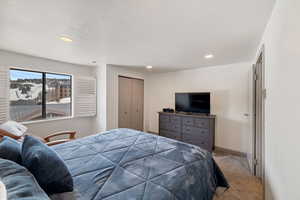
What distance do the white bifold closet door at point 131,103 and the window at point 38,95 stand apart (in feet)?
4.69

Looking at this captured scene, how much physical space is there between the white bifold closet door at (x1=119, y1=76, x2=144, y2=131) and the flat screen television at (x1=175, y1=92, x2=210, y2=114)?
1358 mm

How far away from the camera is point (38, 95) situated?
3.21 m

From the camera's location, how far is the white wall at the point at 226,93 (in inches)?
130

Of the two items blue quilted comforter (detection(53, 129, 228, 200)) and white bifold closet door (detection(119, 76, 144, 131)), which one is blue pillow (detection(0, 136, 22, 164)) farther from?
white bifold closet door (detection(119, 76, 144, 131))

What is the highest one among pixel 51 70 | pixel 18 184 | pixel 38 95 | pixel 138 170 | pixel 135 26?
pixel 135 26

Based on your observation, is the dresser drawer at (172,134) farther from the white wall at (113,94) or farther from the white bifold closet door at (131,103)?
the white wall at (113,94)

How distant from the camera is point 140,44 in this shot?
89.7 inches

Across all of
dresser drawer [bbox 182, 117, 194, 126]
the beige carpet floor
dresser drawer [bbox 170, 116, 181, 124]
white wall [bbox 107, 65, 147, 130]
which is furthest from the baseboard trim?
white wall [bbox 107, 65, 147, 130]

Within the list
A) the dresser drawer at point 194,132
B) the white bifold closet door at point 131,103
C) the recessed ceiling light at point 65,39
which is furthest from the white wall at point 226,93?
the recessed ceiling light at point 65,39

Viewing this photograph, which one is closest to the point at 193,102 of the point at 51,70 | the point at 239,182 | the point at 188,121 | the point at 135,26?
the point at 188,121

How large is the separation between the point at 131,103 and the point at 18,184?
3764mm

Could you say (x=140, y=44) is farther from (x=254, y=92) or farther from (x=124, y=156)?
(x=254, y=92)

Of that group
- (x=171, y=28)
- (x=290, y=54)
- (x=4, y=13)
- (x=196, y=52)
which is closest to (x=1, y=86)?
(x=4, y=13)

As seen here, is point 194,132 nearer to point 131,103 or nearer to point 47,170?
point 131,103
